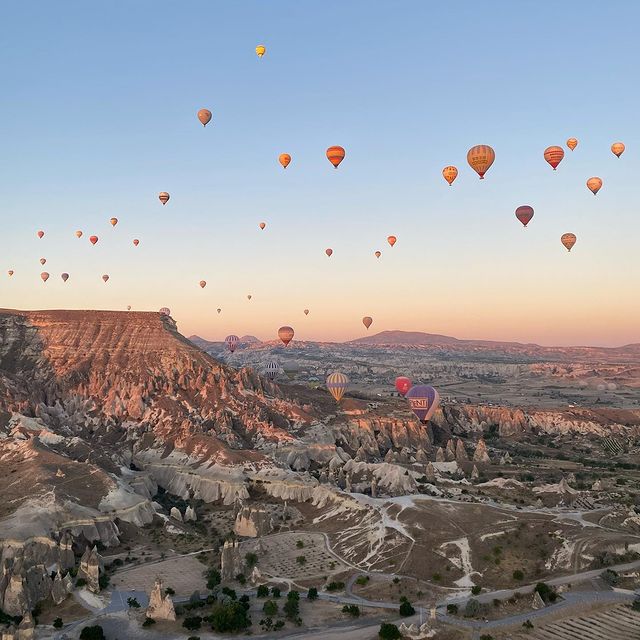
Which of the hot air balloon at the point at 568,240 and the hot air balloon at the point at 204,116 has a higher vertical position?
the hot air balloon at the point at 204,116

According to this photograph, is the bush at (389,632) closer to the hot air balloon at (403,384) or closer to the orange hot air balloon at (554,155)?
the orange hot air balloon at (554,155)

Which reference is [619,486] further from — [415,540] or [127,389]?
[127,389]

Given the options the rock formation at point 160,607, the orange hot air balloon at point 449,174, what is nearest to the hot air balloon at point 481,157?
the orange hot air balloon at point 449,174

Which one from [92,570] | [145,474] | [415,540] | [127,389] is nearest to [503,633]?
[415,540]

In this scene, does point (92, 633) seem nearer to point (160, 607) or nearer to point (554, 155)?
point (160, 607)

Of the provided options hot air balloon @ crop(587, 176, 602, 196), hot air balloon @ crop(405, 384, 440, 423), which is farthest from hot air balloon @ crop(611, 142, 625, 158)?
hot air balloon @ crop(405, 384, 440, 423)

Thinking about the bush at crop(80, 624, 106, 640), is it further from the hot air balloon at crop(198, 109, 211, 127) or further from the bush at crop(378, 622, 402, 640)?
the hot air balloon at crop(198, 109, 211, 127)
